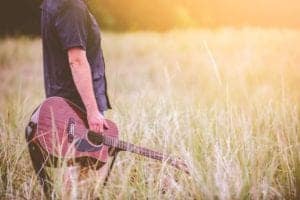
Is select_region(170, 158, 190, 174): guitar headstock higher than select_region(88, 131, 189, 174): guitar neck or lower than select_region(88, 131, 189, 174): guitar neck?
lower

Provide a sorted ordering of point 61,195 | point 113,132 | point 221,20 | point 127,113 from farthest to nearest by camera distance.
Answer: point 221,20, point 127,113, point 113,132, point 61,195

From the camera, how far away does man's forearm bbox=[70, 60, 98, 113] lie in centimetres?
293

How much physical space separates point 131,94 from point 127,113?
150 millimetres

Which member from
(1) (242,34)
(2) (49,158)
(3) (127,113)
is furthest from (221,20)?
(2) (49,158)

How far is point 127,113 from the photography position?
11.3 ft

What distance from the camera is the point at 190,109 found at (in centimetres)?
347

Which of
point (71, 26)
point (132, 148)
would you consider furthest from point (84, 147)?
point (71, 26)

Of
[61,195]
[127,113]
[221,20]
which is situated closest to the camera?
[61,195]

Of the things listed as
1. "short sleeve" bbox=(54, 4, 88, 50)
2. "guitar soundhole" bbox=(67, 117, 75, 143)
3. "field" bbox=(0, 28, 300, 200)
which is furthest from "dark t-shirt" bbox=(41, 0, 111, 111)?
"field" bbox=(0, 28, 300, 200)

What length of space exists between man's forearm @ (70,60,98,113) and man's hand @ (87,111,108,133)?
2cm

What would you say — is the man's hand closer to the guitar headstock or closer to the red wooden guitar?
the red wooden guitar

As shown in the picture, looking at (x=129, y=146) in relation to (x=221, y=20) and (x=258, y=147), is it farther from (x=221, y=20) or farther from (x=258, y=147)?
(x=221, y=20)

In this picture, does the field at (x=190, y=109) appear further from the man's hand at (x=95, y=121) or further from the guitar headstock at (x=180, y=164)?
the man's hand at (x=95, y=121)

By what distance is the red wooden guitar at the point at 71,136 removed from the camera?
2941 mm
